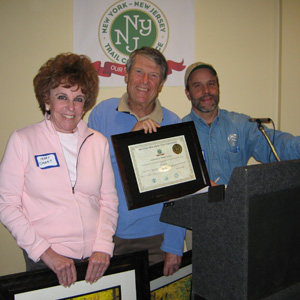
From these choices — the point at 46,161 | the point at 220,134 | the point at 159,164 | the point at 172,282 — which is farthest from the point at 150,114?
the point at 172,282

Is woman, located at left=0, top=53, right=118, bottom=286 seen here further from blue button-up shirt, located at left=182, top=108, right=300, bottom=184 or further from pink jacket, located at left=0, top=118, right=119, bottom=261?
blue button-up shirt, located at left=182, top=108, right=300, bottom=184

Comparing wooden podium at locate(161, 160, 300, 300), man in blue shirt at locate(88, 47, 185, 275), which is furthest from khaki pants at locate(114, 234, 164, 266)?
wooden podium at locate(161, 160, 300, 300)

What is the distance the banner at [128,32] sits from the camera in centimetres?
209

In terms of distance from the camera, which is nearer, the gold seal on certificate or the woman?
the woman

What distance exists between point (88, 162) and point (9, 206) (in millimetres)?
372

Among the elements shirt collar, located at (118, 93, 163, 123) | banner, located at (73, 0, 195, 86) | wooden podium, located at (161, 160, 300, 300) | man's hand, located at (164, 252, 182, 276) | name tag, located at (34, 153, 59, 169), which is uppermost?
banner, located at (73, 0, 195, 86)

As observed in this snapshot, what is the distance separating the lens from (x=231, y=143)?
184cm

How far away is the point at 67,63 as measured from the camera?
1.28 m

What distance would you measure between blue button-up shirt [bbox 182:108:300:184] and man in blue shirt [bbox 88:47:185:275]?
32cm

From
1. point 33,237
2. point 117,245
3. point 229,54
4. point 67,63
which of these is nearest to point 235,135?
point 229,54

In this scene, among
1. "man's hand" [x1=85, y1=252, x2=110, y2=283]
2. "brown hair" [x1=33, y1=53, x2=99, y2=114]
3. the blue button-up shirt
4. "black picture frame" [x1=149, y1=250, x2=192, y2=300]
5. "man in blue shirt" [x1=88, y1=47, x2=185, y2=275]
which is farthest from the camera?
the blue button-up shirt

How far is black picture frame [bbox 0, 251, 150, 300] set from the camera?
1.01 m

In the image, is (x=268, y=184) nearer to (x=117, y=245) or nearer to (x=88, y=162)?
(x=88, y=162)

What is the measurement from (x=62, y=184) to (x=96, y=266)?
14.9 inches
